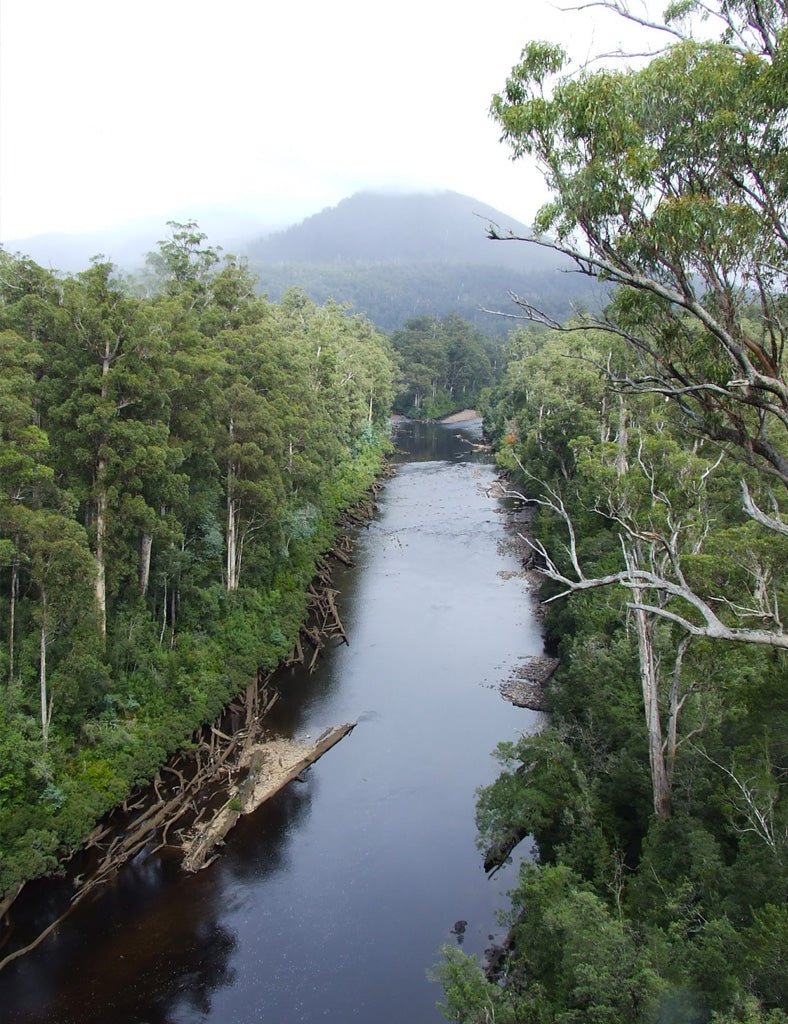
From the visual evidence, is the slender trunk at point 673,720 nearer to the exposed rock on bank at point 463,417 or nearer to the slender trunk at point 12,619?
the slender trunk at point 12,619

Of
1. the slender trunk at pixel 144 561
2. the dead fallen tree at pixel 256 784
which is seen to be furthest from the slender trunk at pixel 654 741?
the slender trunk at pixel 144 561

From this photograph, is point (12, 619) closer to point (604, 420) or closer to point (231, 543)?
point (231, 543)

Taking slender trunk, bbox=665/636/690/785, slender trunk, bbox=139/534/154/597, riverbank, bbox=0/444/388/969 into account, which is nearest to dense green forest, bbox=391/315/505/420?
riverbank, bbox=0/444/388/969

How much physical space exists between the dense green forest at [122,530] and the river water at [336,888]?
2.20 meters

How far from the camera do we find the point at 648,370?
8.93m

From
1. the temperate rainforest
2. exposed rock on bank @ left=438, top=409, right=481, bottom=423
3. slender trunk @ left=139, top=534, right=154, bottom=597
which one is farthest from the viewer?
exposed rock on bank @ left=438, top=409, right=481, bottom=423

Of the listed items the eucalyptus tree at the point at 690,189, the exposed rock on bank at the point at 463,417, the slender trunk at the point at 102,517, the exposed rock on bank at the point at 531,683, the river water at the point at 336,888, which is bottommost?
the river water at the point at 336,888

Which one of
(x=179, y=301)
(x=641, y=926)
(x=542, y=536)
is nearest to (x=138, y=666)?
(x=179, y=301)

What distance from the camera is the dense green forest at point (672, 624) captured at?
7699 mm

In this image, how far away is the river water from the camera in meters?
14.1

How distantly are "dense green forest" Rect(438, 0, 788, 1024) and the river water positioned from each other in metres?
1.77

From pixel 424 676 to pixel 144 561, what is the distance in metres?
10.4

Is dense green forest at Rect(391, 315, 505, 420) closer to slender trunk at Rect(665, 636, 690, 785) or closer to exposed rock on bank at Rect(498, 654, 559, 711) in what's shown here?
exposed rock on bank at Rect(498, 654, 559, 711)

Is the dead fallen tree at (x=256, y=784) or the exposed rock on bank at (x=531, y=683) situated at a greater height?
the exposed rock on bank at (x=531, y=683)
